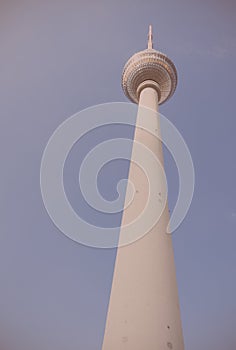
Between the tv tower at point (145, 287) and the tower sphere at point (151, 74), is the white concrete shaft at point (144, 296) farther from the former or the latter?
the tower sphere at point (151, 74)

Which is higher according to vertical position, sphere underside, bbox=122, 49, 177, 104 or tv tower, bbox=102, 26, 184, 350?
sphere underside, bbox=122, 49, 177, 104

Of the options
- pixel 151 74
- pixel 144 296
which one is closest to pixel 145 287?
pixel 144 296

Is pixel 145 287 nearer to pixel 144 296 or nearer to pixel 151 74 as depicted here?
pixel 144 296

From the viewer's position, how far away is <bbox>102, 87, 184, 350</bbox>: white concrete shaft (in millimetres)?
10281

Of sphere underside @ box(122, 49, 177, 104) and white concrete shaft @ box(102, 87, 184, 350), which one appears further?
sphere underside @ box(122, 49, 177, 104)

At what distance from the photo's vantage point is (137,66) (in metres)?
28.8

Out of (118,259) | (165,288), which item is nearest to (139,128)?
(118,259)

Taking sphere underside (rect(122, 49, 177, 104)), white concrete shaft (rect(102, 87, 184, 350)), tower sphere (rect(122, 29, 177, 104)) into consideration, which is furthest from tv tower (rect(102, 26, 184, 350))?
sphere underside (rect(122, 49, 177, 104))

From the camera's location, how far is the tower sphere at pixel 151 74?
28266 mm

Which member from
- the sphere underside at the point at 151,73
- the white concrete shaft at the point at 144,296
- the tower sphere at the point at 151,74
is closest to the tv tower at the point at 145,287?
the white concrete shaft at the point at 144,296

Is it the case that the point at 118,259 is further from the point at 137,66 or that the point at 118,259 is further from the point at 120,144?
the point at 120,144

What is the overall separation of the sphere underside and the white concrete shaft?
16280mm

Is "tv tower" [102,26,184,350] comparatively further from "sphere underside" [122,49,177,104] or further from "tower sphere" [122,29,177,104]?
"sphere underside" [122,49,177,104]

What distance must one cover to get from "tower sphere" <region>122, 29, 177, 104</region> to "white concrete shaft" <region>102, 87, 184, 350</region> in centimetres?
1613
